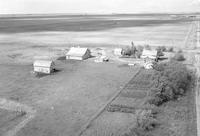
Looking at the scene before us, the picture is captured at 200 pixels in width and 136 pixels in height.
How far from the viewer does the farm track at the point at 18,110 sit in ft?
78.0

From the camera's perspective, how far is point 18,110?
28.2m

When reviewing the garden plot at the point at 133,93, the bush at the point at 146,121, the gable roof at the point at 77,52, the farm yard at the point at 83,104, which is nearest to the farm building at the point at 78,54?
the gable roof at the point at 77,52

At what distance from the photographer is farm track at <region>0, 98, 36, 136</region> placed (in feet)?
78.0

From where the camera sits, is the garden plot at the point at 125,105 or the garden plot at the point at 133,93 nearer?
the garden plot at the point at 125,105

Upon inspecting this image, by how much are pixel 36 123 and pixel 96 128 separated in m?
6.51

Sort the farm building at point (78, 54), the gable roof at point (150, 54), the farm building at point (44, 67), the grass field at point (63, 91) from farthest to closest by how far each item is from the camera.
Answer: the farm building at point (78, 54), the gable roof at point (150, 54), the farm building at point (44, 67), the grass field at point (63, 91)

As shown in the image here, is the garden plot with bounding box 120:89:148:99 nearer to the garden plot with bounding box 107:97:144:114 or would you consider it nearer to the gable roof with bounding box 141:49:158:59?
the garden plot with bounding box 107:97:144:114

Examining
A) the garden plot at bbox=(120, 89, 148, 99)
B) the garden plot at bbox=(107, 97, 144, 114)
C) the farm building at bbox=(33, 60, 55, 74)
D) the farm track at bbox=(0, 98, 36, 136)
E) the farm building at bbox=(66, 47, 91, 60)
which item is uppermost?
the farm building at bbox=(66, 47, 91, 60)

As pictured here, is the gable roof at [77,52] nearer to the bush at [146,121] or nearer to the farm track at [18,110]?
the farm track at [18,110]

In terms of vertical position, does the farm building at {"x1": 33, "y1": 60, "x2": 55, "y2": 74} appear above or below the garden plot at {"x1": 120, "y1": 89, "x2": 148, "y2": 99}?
above

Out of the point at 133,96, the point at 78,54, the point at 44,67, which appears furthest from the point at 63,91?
the point at 78,54

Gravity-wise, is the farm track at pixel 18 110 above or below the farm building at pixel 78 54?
below

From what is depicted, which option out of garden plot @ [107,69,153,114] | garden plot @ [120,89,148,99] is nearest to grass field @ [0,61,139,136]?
garden plot @ [107,69,153,114]

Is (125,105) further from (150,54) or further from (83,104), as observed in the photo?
(150,54)
